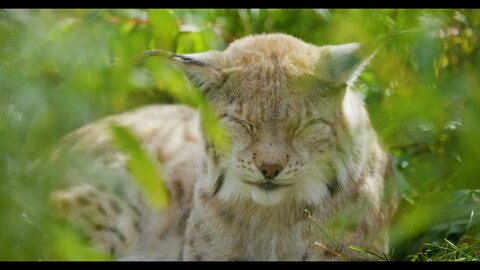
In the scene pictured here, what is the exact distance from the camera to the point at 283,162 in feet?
11.7

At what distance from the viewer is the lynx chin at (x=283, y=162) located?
11.9 feet

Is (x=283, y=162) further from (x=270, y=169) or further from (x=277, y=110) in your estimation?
(x=277, y=110)

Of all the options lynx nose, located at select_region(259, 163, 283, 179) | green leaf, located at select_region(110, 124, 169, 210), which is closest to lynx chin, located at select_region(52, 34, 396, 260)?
lynx nose, located at select_region(259, 163, 283, 179)

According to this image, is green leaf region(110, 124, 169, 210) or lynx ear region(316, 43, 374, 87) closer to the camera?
green leaf region(110, 124, 169, 210)

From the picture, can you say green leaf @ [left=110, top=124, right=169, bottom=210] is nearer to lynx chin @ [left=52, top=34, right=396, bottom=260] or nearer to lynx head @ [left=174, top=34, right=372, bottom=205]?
lynx chin @ [left=52, top=34, right=396, bottom=260]

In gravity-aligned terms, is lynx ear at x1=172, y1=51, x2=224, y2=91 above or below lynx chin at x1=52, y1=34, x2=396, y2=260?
above

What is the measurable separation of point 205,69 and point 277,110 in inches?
13.8

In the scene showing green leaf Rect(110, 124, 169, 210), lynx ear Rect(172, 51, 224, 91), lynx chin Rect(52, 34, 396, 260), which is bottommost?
lynx chin Rect(52, 34, 396, 260)

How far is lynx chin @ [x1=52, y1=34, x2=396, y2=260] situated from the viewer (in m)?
3.63

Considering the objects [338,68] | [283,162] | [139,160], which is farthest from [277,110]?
[139,160]

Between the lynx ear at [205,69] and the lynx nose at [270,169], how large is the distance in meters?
0.43
